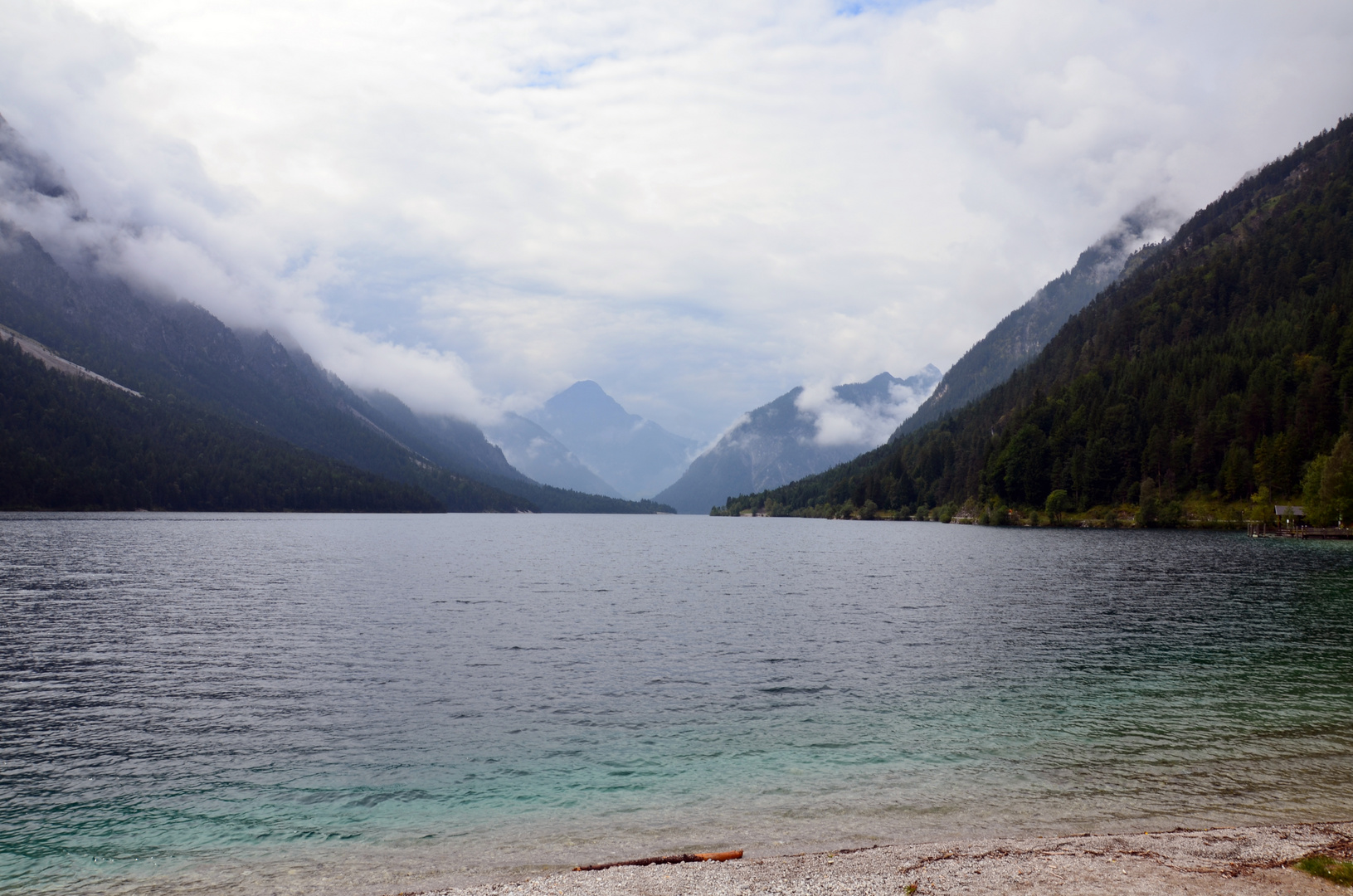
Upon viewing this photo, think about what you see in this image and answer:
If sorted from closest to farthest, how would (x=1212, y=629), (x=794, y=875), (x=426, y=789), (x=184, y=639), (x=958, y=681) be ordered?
(x=794, y=875) → (x=426, y=789) → (x=958, y=681) → (x=184, y=639) → (x=1212, y=629)

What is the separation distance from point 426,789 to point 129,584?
66382mm

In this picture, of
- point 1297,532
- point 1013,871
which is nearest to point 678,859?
point 1013,871

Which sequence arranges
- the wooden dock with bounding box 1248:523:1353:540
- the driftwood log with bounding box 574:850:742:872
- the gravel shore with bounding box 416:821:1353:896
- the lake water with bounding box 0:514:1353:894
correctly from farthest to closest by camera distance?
the wooden dock with bounding box 1248:523:1353:540 < the lake water with bounding box 0:514:1353:894 < the driftwood log with bounding box 574:850:742:872 < the gravel shore with bounding box 416:821:1353:896

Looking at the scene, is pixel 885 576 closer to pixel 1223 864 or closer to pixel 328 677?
pixel 328 677

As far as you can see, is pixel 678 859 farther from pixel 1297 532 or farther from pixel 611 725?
pixel 1297 532

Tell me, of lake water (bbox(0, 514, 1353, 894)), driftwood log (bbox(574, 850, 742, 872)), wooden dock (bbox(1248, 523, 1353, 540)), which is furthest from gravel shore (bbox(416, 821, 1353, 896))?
wooden dock (bbox(1248, 523, 1353, 540))

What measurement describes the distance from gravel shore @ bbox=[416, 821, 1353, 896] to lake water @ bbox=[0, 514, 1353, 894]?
2147 mm

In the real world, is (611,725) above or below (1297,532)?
below

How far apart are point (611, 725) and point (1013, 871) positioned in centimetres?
1732

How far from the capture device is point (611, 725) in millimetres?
30453

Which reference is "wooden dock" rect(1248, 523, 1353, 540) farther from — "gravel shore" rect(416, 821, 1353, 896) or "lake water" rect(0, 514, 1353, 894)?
"gravel shore" rect(416, 821, 1353, 896)

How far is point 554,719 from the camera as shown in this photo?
31219 mm

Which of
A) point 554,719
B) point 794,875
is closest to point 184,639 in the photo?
point 554,719

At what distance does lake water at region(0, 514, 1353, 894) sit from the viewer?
2064 centimetres
